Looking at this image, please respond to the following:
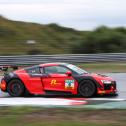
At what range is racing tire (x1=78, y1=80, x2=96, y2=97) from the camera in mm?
16203

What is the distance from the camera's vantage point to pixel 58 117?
11.4 metres

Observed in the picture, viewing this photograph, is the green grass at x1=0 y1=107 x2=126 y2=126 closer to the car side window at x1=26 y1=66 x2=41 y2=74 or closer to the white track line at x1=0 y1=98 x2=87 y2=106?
the white track line at x1=0 y1=98 x2=87 y2=106

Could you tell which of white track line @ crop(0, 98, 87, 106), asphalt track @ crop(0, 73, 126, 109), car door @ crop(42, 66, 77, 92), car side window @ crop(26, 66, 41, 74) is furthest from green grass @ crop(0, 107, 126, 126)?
car side window @ crop(26, 66, 41, 74)

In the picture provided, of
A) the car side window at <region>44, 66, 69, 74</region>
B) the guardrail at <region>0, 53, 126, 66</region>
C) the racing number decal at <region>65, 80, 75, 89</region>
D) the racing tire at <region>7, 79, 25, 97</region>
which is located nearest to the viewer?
the racing number decal at <region>65, 80, 75, 89</region>

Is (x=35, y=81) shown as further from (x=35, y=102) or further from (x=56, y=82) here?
(x=35, y=102)

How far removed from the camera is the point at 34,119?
→ 11.2 m

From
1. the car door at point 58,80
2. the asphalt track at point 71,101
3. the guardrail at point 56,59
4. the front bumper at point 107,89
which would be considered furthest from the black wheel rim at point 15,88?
the guardrail at point 56,59

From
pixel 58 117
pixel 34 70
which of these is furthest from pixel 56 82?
pixel 58 117

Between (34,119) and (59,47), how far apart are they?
73.8 ft

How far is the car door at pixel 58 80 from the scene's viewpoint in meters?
16.5

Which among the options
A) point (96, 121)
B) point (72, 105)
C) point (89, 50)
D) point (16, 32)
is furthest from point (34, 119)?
point (16, 32)

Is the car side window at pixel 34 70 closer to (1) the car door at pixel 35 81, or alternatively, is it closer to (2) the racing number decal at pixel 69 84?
(1) the car door at pixel 35 81

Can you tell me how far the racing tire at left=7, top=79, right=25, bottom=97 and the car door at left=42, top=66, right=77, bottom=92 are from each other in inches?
29.1

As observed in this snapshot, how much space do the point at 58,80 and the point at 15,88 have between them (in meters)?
1.41
